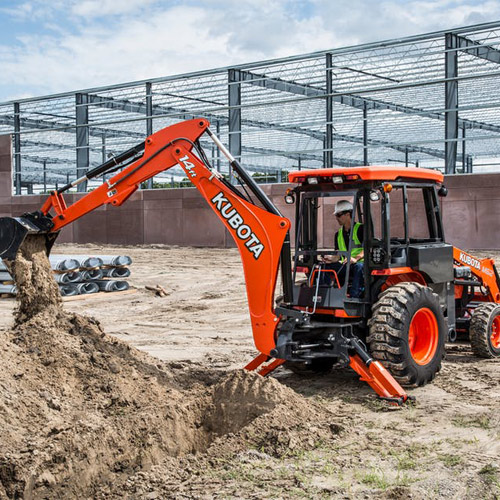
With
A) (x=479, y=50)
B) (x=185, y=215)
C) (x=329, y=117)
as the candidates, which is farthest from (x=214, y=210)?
(x=185, y=215)

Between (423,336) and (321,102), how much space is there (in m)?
16.5

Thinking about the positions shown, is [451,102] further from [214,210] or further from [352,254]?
[214,210]

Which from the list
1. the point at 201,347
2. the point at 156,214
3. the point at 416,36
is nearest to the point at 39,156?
the point at 156,214

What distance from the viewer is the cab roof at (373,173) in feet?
23.8

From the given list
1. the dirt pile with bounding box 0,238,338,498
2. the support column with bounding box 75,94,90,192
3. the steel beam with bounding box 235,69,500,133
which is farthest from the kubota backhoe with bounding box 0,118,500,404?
the support column with bounding box 75,94,90,192

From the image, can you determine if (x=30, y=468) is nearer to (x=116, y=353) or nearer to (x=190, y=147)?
(x=116, y=353)

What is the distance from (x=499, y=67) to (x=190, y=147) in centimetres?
1499

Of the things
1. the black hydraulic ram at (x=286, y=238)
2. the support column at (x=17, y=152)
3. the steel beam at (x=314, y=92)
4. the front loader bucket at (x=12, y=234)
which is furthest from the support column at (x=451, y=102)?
the support column at (x=17, y=152)

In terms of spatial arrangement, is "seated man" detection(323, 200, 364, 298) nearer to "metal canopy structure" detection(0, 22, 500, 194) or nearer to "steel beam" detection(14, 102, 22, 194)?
"metal canopy structure" detection(0, 22, 500, 194)

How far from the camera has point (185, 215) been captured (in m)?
23.4

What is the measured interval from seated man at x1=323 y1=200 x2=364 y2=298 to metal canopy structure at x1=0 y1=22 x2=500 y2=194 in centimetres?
1108

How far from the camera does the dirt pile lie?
17.0 ft

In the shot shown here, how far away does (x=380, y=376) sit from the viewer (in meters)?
6.96

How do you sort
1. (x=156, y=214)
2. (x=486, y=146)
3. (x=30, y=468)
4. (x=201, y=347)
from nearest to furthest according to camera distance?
(x=30, y=468)
(x=201, y=347)
(x=156, y=214)
(x=486, y=146)
